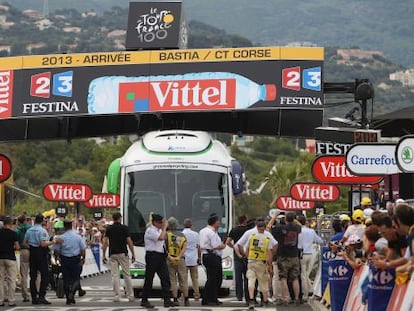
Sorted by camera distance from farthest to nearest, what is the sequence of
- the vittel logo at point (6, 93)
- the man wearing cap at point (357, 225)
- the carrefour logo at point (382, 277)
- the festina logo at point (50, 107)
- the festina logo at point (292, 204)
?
the festina logo at point (292, 204) < the vittel logo at point (6, 93) < the festina logo at point (50, 107) < the man wearing cap at point (357, 225) < the carrefour logo at point (382, 277)

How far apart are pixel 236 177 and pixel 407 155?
443 inches

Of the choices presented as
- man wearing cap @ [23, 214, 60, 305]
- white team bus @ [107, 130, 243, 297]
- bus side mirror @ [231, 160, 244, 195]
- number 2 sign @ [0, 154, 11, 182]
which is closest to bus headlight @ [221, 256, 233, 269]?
white team bus @ [107, 130, 243, 297]

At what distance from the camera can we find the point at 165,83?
34219 mm

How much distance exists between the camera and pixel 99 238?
4662cm

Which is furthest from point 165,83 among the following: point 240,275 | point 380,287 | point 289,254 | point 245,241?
Answer: point 380,287

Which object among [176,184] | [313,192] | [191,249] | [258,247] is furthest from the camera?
[313,192]

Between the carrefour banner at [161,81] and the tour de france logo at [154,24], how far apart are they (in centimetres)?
105

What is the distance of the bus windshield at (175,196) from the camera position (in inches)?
1017

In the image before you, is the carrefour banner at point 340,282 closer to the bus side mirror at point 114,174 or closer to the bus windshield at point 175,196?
the bus windshield at point 175,196

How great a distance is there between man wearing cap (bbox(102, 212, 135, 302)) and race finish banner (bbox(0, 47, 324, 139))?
33.0 ft

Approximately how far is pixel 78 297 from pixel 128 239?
9.41ft

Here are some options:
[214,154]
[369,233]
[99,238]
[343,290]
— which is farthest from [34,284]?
[99,238]

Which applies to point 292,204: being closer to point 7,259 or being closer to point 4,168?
point 4,168

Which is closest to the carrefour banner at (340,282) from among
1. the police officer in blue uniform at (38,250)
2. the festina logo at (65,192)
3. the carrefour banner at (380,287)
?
the carrefour banner at (380,287)
